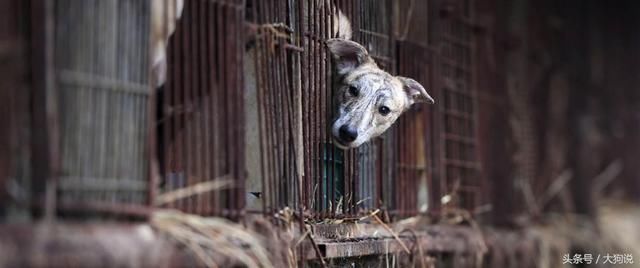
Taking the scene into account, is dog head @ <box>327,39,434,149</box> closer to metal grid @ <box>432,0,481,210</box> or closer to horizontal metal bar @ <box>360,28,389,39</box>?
horizontal metal bar @ <box>360,28,389,39</box>

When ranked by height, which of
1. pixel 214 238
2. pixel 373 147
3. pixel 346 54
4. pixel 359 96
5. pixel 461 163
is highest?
pixel 346 54

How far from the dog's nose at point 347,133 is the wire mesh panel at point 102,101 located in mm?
1620

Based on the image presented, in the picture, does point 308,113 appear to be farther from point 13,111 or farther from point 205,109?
point 13,111

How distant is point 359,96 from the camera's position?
19.6 ft

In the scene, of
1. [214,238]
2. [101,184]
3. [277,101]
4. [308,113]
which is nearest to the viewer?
[101,184]

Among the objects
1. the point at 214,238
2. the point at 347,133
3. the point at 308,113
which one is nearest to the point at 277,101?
the point at 308,113

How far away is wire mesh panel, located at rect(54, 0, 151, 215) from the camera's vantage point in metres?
4.11

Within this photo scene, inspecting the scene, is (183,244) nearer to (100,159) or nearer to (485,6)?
(100,159)

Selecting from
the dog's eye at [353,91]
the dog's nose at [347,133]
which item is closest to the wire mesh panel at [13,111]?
the dog's nose at [347,133]

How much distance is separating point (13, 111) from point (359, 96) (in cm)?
238

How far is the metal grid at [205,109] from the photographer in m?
4.75

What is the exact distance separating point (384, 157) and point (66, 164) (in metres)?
2.87

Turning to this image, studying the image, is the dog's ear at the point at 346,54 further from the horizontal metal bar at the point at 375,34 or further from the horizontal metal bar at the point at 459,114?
the horizontal metal bar at the point at 459,114

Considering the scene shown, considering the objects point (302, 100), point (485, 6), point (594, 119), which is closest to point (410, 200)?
point (302, 100)
